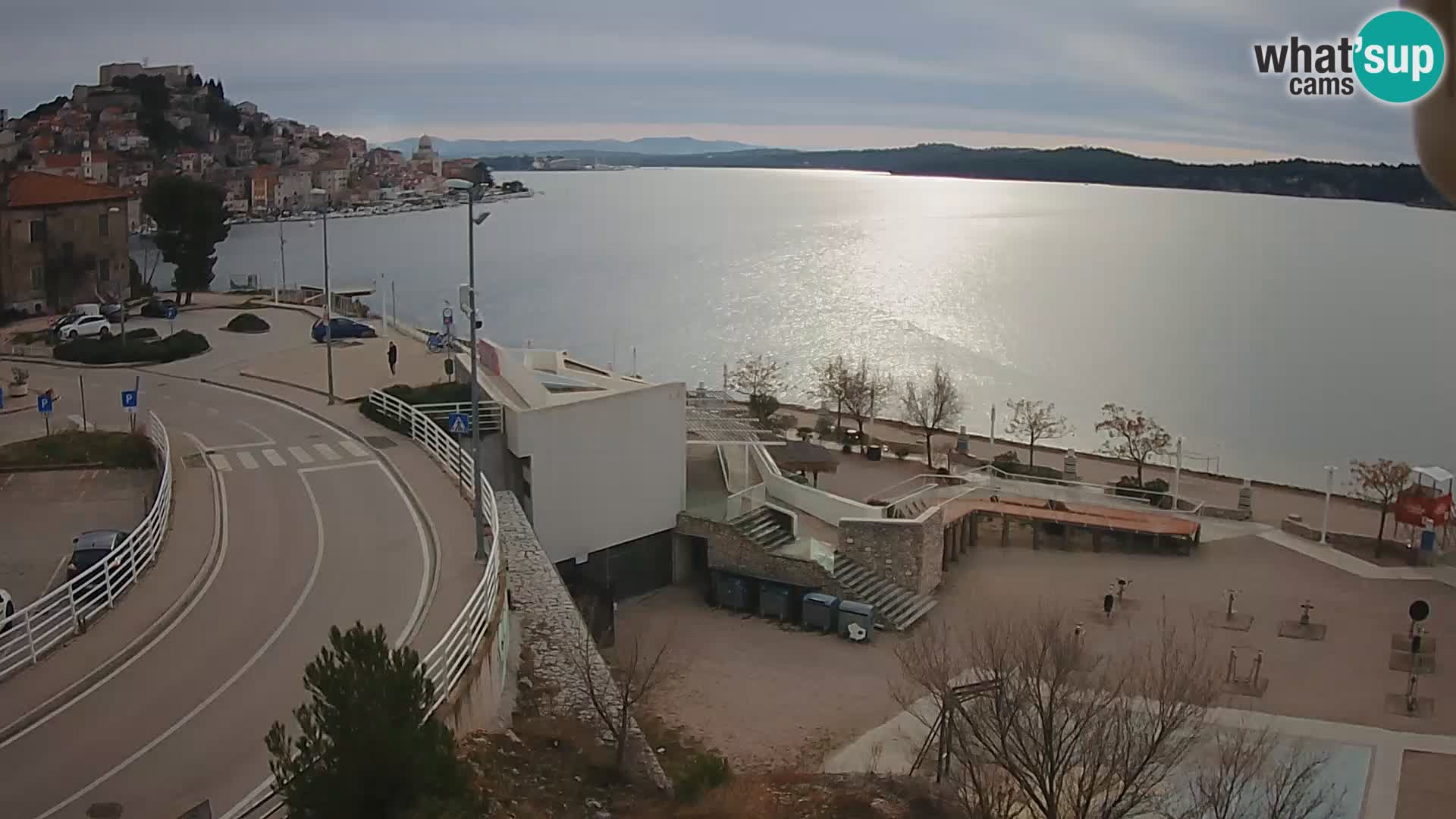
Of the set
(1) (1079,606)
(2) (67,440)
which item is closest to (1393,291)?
(1) (1079,606)

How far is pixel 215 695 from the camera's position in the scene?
41.8ft

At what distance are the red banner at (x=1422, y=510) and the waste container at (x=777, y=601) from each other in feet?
52.6

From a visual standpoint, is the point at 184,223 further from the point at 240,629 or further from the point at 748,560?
the point at 240,629

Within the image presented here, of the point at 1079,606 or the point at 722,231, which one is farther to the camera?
the point at 722,231

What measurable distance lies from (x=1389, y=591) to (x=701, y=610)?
15.4 meters

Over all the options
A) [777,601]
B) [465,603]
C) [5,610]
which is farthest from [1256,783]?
[5,610]

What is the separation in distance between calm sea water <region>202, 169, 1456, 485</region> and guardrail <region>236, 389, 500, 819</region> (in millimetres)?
38238

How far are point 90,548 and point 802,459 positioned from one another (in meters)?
19.1

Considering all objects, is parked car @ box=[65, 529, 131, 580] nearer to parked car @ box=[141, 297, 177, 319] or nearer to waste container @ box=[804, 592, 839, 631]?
waste container @ box=[804, 592, 839, 631]

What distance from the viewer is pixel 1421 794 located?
16188 millimetres

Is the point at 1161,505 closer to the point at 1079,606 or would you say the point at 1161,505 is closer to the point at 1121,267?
the point at 1079,606

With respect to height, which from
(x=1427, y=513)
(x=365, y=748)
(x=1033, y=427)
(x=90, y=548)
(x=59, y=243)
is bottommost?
(x=1033, y=427)

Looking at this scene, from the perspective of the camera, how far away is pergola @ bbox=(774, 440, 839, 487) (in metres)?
33.0

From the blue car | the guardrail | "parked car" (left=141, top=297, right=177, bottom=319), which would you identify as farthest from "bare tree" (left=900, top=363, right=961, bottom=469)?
"parked car" (left=141, top=297, right=177, bottom=319)
